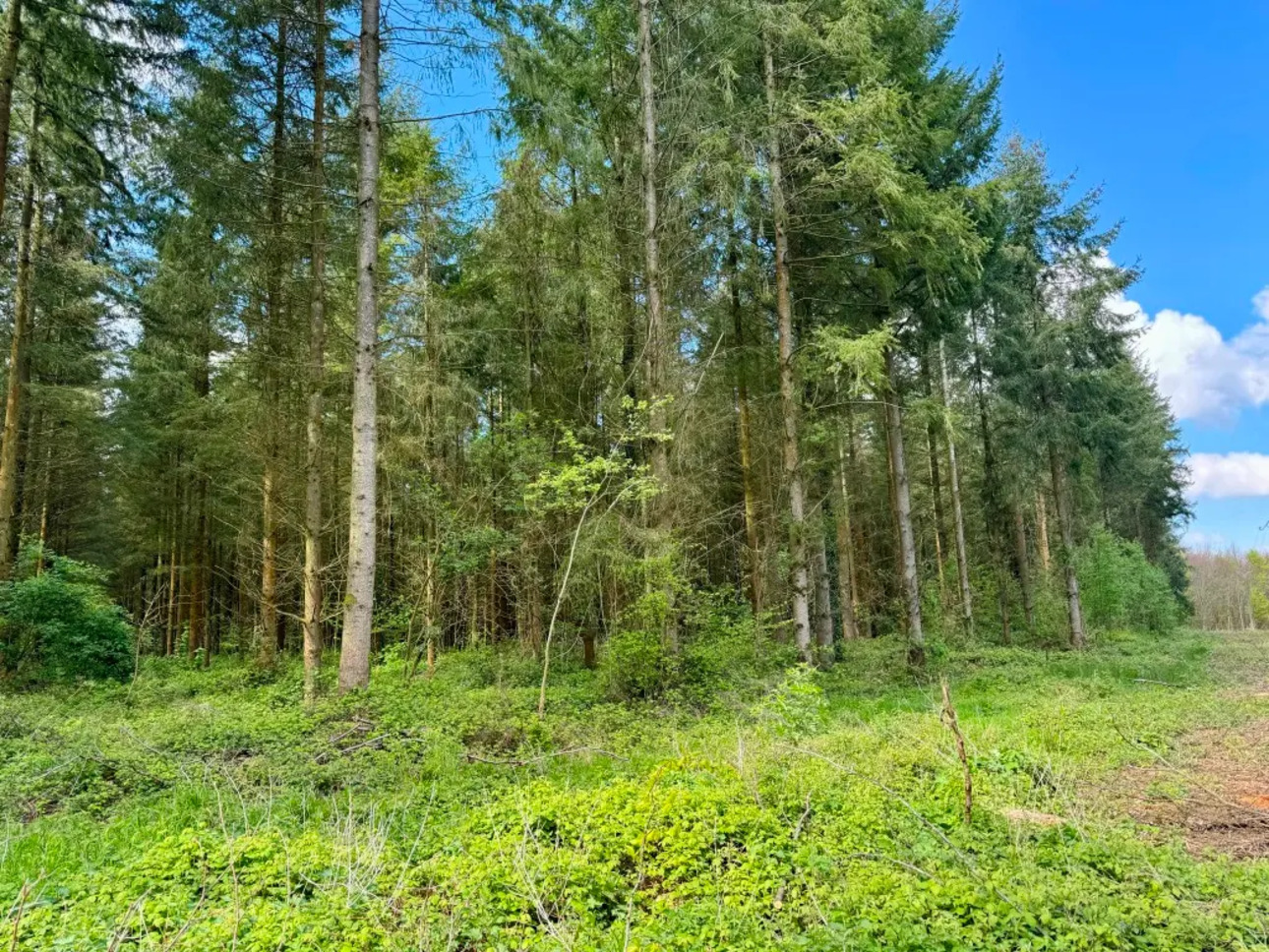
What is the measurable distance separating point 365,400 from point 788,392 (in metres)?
5.85

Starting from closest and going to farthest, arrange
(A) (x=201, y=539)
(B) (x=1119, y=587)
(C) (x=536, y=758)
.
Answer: (C) (x=536, y=758)
(A) (x=201, y=539)
(B) (x=1119, y=587)

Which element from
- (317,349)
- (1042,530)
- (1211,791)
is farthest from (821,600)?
(1042,530)

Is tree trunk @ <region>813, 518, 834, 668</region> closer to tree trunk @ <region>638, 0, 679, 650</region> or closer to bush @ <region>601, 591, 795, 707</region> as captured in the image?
bush @ <region>601, 591, 795, 707</region>

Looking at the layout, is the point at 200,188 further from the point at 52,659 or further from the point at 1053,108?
the point at 1053,108

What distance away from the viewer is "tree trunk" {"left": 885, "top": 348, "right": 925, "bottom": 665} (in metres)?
10.8

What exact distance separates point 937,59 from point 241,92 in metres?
11.4

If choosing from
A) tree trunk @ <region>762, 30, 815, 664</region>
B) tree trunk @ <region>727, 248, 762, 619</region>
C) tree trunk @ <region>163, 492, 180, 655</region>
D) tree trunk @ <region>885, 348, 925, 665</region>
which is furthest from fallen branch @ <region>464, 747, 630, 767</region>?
tree trunk @ <region>163, 492, 180, 655</region>

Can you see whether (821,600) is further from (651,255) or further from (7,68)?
(7,68)

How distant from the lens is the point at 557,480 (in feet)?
24.6

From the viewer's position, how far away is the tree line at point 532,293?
8.16m

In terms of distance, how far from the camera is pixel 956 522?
54.3 ft

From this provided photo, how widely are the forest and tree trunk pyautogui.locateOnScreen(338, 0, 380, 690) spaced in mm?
48

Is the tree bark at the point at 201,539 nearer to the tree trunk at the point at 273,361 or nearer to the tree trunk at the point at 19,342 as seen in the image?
the tree trunk at the point at 19,342

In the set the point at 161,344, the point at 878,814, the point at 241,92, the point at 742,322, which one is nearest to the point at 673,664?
the point at 878,814
